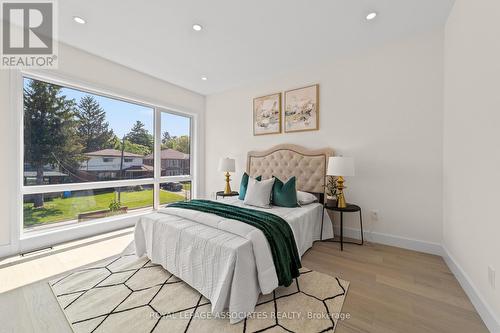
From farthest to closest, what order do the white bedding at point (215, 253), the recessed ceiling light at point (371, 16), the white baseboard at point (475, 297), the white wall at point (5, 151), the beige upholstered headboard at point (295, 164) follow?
1. the beige upholstered headboard at point (295, 164)
2. the white wall at point (5, 151)
3. the recessed ceiling light at point (371, 16)
4. the white bedding at point (215, 253)
5. the white baseboard at point (475, 297)

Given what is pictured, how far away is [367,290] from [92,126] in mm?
4386

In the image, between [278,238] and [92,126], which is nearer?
[278,238]

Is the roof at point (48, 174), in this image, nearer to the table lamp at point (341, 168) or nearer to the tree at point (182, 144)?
the tree at point (182, 144)

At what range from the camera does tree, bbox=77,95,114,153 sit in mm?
3225

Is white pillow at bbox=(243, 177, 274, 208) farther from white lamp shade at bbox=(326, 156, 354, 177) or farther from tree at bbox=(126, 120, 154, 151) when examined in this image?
tree at bbox=(126, 120, 154, 151)

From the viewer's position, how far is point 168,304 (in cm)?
168

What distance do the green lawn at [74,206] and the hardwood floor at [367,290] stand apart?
66 cm

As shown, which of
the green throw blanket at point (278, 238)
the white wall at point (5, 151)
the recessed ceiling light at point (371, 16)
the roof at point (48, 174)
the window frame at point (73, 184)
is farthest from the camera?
the roof at point (48, 174)

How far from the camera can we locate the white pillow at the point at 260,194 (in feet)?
9.18

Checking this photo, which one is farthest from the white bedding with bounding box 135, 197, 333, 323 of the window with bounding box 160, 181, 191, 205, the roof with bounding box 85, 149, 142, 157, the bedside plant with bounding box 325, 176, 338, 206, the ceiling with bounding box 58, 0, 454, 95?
the ceiling with bounding box 58, 0, 454, 95

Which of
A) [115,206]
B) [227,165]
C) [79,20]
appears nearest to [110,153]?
[115,206]

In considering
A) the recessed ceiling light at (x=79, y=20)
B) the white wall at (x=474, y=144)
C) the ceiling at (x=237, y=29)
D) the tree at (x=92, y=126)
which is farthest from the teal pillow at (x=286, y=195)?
the recessed ceiling light at (x=79, y=20)

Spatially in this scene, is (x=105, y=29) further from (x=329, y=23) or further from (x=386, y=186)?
(x=386, y=186)

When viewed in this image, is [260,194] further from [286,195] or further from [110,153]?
[110,153]
